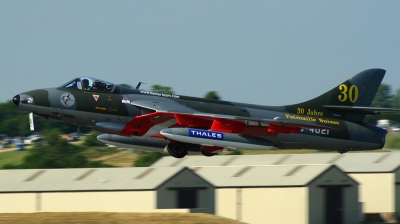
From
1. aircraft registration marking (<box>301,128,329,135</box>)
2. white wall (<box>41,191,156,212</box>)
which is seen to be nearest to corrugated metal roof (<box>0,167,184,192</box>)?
white wall (<box>41,191,156,212</box>)

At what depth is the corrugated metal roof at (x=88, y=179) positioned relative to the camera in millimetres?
31047

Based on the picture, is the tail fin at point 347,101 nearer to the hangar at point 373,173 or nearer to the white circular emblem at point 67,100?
the white circular emblem at point 67,100

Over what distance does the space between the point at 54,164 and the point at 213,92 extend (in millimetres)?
40261

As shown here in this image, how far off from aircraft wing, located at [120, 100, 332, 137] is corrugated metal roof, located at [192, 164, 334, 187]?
283 inches

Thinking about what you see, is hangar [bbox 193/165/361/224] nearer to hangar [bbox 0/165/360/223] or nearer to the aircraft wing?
hangar [bbox 0/165/360/223]

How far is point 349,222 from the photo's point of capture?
34406 millimetres

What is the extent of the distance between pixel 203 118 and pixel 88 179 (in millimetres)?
9914

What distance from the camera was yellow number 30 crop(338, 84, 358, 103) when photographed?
26.8 meters

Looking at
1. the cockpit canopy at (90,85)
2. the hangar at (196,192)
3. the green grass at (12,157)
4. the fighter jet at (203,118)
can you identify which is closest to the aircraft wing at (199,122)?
the fighter jet at (203,118)

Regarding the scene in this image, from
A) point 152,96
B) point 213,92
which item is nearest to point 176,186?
point 152,96

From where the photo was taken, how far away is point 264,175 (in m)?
33.1

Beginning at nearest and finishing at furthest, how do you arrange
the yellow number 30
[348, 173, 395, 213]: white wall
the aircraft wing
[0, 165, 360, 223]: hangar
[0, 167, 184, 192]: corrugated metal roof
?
the aircraft wing
the yellow number 30
[0, 165, 360, 223]: hangar
[0, 167, 184, 192]: corrugated metal roof
[348, 173, 395, 213]: white wall

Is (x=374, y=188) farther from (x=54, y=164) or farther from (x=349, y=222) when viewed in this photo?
(x=54, y=164)

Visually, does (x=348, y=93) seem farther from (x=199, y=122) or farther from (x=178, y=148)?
(x=178, y=148)
